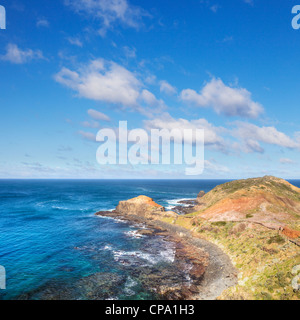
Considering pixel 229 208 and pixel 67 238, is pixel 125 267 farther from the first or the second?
pixel 229 208

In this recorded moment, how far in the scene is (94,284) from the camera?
31.9 m

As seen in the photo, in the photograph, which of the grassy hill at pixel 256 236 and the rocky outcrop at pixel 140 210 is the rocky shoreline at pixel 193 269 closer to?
the grassy hill at pixel 256 236

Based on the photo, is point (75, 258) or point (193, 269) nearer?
point (193, 269)

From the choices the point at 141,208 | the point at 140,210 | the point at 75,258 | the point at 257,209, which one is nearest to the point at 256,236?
the point at 257,209

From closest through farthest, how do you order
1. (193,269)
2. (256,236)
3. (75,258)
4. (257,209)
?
(193,269)
(75,258)
(256,236)
(257,209)

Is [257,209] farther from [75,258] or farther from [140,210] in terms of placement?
[75,258]

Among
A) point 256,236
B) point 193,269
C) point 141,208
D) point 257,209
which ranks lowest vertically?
point 193,269

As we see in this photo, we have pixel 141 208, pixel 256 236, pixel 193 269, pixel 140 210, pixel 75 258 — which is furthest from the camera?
pixel 140 210

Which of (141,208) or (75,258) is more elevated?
(141,208)

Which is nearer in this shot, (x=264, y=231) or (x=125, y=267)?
(x=125, y=267)

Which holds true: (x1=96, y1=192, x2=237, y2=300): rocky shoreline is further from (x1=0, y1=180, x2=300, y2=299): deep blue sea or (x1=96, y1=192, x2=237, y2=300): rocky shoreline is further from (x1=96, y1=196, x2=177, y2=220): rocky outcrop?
(x1=96, y1=196, x2=177, y2=220): rocky outcrop

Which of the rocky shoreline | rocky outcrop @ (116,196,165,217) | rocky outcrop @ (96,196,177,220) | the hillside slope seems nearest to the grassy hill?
the hillside slope
